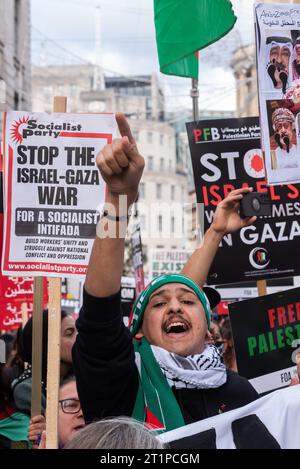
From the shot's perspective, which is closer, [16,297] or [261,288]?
[261,288]

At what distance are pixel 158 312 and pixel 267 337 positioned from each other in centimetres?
154

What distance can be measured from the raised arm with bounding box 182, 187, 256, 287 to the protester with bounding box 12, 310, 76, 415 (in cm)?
120

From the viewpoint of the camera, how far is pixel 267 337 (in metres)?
4.40

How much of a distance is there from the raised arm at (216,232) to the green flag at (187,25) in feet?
3.57

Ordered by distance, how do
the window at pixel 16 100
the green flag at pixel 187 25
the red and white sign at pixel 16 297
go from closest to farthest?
1. the green flag at pixel 187 25
2. the red and white sign at pixel 16 297
3. the window at pixel 16 100

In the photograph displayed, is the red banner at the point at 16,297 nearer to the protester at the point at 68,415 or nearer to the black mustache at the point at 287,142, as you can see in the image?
the protester at the point at 68,415

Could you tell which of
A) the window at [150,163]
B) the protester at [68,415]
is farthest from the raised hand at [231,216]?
the window at [150,163]

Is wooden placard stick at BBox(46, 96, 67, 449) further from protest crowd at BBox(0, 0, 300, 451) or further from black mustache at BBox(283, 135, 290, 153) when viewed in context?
black mustache at BBox(283, 135, 290, 153)

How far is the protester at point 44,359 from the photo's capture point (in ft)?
14.3

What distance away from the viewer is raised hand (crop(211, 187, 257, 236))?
3811 millimetres

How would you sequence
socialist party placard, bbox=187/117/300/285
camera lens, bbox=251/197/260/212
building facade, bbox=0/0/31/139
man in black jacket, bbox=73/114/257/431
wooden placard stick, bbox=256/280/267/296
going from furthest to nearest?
building facade, bbox=0/0/31/139 < socialist party placard, bbox=187/117/300/285 < wooden placard stick, bbox=256/280/267/296 < camera lens, bbox=251/197/260/212 < man in black jacket, bbox=73/114/257/431

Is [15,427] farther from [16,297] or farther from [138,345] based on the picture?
[16,297]

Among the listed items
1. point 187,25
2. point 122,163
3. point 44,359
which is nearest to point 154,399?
point 122,163

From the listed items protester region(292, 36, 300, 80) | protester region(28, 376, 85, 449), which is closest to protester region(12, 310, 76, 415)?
protester region(28, 376, 85, 449)
